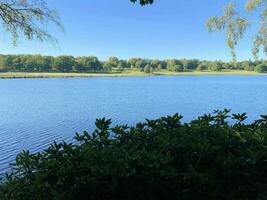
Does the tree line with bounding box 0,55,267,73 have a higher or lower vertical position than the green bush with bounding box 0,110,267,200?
lower

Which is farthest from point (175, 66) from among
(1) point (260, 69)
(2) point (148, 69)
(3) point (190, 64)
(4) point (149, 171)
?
(4) point (149, 171)

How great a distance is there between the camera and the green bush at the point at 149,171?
9.08ft

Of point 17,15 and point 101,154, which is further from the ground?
point 17,15

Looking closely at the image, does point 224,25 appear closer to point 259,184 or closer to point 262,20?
point 262,20

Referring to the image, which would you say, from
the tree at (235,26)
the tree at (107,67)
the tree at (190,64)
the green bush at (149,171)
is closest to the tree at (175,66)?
the tree at (190,64)

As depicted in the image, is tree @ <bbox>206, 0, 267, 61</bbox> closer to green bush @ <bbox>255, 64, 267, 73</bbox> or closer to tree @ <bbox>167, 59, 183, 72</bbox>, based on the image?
green bush @ <bbox>255, 64, 267, 73</bbox>

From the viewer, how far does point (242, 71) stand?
17162 centimetres

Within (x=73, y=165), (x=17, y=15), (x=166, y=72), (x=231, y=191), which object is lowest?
(x=166, y=72)

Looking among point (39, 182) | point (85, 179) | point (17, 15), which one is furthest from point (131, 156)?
point (17, 15)

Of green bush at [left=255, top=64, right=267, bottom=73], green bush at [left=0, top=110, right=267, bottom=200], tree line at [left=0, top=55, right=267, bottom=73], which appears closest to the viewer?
green bush at [left=0, top=110, right=267, bottom=200]

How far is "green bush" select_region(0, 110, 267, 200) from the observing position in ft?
9.08

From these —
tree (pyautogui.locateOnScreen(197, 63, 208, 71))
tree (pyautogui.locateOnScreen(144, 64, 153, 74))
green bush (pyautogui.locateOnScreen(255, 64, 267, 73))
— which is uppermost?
green bush (pyautogui.locateOnScreen(255, 64, 267, 73))

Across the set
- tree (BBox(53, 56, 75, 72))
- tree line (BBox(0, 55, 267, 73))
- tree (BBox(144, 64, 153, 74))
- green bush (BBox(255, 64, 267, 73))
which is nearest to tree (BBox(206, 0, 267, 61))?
tree line (BBox(0, 55, 267, 73))

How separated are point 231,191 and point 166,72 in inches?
7537
